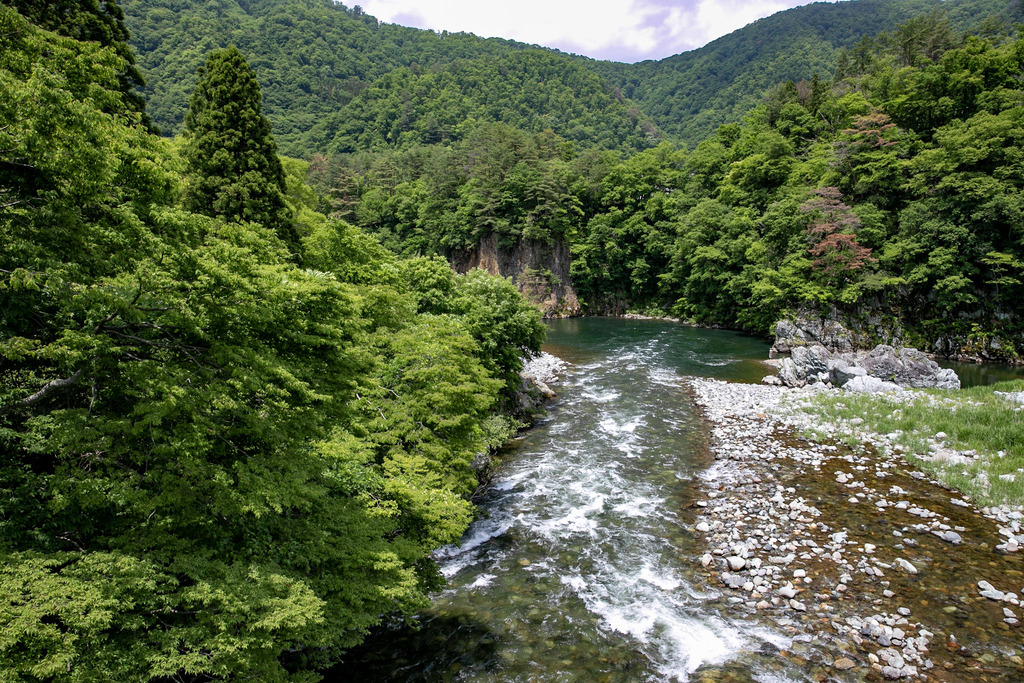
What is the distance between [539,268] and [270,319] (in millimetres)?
60309

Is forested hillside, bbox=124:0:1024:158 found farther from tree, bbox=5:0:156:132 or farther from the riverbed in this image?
the riverbed

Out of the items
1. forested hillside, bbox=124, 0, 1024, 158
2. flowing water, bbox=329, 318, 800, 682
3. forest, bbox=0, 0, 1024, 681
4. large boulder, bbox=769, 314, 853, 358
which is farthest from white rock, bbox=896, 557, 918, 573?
forested hillside, bbox=124, 0, 1024, 158

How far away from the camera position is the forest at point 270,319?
4727mm

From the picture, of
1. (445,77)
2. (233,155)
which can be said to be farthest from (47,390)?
(445,77)

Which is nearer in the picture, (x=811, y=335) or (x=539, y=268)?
(x=811, y=335)

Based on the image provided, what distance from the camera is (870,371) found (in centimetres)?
2417

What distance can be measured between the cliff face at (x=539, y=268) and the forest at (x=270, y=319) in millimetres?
14510

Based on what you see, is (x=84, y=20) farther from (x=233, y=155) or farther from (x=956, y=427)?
(x=956, y=427)

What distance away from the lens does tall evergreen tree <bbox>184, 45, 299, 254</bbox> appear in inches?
786

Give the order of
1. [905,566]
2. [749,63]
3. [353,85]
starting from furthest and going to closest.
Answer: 1. [749,63]
2. [353,85]
3. [905,566]

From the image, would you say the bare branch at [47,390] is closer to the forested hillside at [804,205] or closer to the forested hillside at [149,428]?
the forested hillside at [149,428]

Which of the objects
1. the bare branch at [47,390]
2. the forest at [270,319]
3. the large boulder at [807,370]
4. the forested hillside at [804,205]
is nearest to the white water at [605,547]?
the forest at [270,319]

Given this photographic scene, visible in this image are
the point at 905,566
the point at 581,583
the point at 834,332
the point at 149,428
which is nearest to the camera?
the point at 149,428

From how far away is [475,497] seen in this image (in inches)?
552
